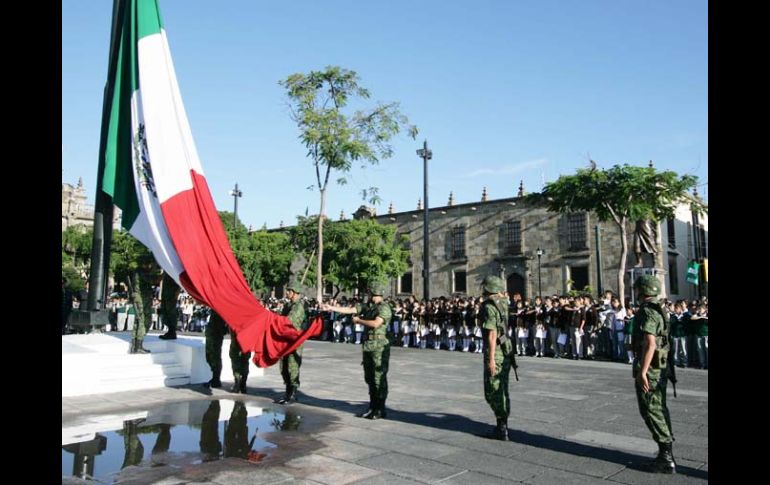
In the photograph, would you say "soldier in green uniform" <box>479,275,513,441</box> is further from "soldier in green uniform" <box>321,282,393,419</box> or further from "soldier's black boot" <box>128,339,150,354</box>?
"soldier's black boot" <box>128,339,150,354</box>

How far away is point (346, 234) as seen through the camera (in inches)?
1625

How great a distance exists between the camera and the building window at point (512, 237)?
41156mm

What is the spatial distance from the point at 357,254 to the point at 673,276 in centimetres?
2176

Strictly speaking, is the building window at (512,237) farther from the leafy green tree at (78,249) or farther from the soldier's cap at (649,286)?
the leafy green tree at (78,249)

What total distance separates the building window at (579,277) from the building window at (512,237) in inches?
166

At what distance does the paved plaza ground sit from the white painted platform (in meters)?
0.42

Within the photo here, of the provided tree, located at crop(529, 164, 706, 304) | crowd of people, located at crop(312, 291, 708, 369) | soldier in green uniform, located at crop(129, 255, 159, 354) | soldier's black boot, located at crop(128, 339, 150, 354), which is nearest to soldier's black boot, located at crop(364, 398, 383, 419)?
soldier in green uniform, located at crop(129, 255, 159, 354)

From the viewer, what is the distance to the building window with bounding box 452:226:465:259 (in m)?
44.5

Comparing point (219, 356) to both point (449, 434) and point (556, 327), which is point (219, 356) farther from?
point (556, 327)

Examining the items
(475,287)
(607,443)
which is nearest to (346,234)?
(475,287)

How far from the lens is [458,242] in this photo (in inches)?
1763

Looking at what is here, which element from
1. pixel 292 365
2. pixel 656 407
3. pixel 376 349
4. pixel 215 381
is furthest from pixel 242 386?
pixel 656 407

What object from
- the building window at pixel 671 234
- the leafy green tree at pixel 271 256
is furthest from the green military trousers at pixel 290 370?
the leafy green tree at pixel 271 256

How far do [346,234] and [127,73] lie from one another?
31.6m
